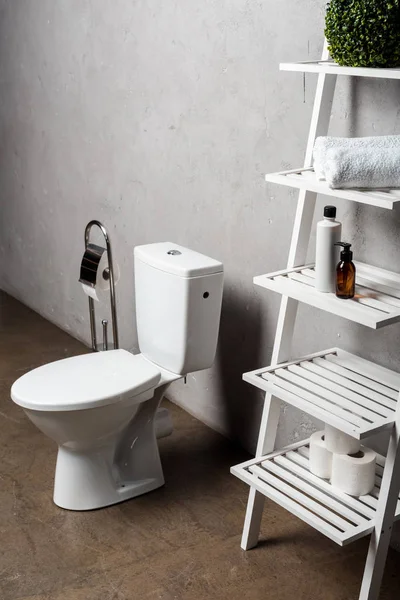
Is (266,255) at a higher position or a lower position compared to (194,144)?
lower

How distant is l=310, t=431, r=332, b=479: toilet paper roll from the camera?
2.26 metres

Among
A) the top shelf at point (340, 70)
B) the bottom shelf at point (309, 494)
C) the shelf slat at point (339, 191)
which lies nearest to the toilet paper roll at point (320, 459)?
the bottom shelf at point (309, 494)

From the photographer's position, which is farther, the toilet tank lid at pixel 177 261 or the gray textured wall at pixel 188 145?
the toilet tank lid at pixel 177 261

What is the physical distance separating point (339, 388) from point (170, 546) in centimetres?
73

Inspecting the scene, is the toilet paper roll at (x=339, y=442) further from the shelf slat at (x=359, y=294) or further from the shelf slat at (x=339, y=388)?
the shelf slat at (x=359, y=294)

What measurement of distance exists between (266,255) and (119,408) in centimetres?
71

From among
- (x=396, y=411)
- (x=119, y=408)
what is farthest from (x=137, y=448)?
(x=396, y=411)

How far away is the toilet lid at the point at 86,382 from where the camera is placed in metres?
2.45

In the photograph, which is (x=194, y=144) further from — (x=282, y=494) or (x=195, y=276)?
(x=282, y=494)

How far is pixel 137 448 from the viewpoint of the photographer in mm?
2756

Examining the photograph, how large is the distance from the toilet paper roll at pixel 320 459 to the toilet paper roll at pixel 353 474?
0.13ft

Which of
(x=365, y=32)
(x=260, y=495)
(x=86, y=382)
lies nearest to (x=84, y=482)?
(x=86, y=382)

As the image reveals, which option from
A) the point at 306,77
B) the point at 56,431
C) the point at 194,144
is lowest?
the point at 56,431

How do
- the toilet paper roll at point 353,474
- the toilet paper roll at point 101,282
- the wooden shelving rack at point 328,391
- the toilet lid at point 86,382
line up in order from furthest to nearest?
the toilet paper roll at point 101,282 < the toilet lid at point 86,382 < the toilet paper roll at point 353,474 < the wooden shelving rack at point 328,391
